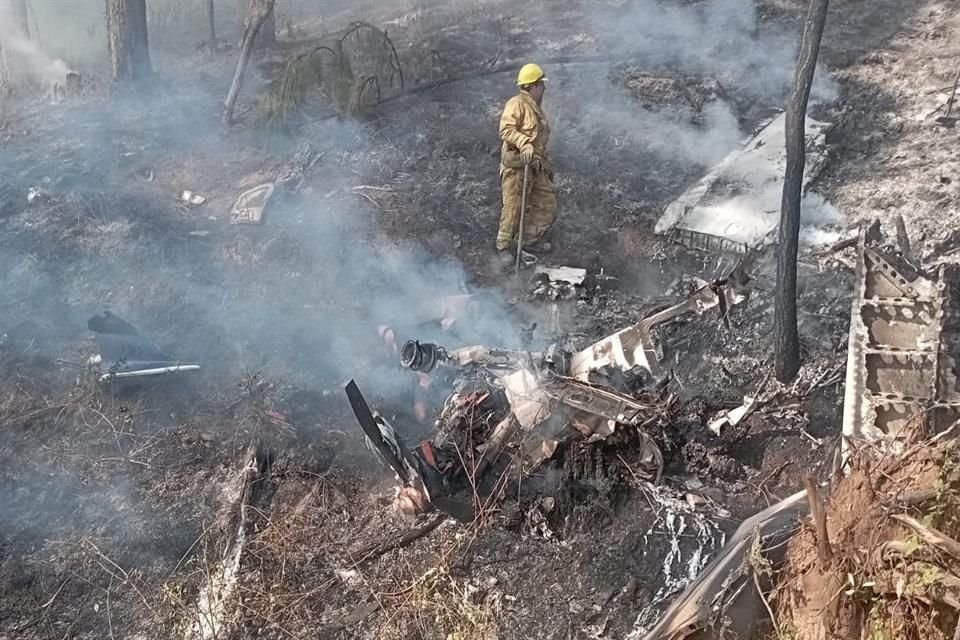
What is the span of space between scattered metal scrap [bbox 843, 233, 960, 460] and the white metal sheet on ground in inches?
90.7

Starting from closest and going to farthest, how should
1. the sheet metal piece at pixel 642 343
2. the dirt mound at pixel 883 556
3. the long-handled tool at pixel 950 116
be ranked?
the dirt mound at pixel 883 556, the sheet metal piece at pixel 642 343, the long-handled tool at pixel 950 116

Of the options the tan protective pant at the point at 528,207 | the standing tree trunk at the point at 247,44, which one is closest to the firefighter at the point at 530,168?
the tan protective pant at the point at 528,207

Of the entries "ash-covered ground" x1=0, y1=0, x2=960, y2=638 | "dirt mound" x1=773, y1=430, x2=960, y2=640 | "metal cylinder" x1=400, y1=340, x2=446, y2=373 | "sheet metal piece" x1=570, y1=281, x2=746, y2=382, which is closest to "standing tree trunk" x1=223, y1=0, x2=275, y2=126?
"ash-covered ground" x1=0, y1=0, x2=960, y2=638

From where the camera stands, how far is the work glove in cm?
752

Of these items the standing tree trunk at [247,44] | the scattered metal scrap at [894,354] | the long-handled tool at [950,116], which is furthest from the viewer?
the standing tree trunk at [247,44]

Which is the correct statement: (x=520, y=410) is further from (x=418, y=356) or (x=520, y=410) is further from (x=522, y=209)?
(x=522, y=209)

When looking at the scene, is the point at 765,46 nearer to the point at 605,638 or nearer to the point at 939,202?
the point at 939,202

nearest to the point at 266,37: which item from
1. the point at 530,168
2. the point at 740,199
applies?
the point at 530,168

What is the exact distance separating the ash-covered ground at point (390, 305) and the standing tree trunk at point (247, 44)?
1.06 feet

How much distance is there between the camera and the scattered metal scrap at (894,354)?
466 centimetres

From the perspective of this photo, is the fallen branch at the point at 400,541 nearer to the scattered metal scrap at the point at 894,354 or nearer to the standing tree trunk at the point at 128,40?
the scattered metal scrap at the point at 894,354

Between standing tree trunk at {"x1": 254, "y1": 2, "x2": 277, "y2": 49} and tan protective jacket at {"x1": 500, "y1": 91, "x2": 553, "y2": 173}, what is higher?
tan protective jacket at {"x1": 500, "y1": 91, "x2": 553, "y2": 173}

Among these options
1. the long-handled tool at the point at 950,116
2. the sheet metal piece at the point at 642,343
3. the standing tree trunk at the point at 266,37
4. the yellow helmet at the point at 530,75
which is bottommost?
the sheet metal piece at the point at 642,343

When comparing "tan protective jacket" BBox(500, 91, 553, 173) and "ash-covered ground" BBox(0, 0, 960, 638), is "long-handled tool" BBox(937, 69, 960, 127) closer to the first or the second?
"ash-covered ground" BBox(0, 0, 960, 638)
